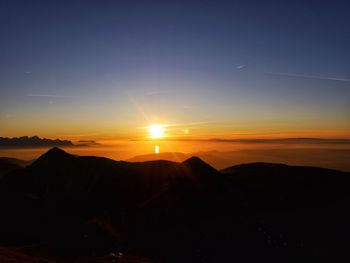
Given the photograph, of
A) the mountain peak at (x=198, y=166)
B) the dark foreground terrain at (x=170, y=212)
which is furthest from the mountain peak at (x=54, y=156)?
the mountain peak at (x=198, y=166)

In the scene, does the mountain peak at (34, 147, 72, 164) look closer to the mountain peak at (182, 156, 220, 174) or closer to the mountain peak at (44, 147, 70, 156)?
the mountain peak at (44, 147, 70, 156)

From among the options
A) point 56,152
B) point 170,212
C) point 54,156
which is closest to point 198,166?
point 170,212

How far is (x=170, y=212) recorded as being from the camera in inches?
3880

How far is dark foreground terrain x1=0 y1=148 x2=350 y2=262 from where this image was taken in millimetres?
84062

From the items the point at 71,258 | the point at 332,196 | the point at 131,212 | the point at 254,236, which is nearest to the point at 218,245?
the point at 254,236

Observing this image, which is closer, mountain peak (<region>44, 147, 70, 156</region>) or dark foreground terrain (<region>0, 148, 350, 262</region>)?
dark foreground terrain (<region>0, 148, 350, 262</region>)

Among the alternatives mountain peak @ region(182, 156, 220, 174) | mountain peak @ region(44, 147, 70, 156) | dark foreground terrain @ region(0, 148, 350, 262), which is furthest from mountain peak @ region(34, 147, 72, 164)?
mountain peak @ region(182, 156, 220, 174)

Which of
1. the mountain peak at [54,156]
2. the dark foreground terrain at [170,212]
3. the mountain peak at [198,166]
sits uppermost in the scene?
the mountain peak at [54,156]

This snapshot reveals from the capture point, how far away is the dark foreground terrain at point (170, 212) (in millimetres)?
84062

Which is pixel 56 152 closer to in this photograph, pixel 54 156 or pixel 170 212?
pixel 54 156

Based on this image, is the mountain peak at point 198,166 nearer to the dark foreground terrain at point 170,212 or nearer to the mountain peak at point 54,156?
the dark foreground terrain at point 170,212

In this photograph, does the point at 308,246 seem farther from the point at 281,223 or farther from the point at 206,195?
the point at 206,195

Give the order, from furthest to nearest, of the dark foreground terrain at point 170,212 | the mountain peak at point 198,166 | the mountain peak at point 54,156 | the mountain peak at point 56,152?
the mountain peak at point 56,152 → the mountain peak at point 54,156 → the mountain peak at point 198,166 → the dark foreground terrain at point 170,212

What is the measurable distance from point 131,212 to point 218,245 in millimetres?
25439
